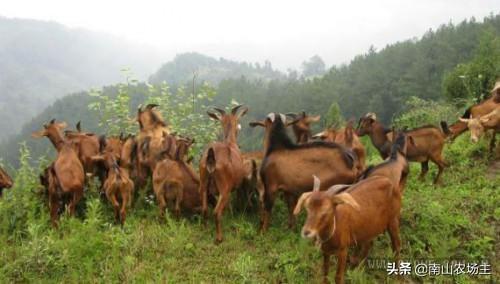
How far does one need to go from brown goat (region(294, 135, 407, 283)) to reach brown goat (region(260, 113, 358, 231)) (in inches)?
23.5

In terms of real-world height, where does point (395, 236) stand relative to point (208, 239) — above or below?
above

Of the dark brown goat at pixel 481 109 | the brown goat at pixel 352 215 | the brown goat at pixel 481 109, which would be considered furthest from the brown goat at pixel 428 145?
the brown goat at pixel 352 215

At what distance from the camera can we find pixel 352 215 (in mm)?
5738

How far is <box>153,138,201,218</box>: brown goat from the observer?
25.8ft

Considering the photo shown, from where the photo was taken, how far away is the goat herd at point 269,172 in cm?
580

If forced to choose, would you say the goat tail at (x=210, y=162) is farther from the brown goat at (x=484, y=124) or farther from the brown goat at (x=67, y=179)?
the brown goat at (x=484, y=124)

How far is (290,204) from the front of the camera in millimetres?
7684

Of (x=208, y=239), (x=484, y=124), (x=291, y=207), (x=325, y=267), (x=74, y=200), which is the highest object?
(x=484, y=124)

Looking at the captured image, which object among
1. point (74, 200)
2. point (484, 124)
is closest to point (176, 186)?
point (74, 200)

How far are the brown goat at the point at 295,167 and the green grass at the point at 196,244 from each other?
0.59 metres

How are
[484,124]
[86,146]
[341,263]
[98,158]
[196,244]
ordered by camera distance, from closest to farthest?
[341,263]
[196,244]
[98,158]
[86,146]
[484,124]

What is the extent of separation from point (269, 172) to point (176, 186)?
1.52m

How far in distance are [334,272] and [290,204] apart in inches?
64.4

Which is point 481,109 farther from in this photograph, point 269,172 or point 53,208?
point 53,208
